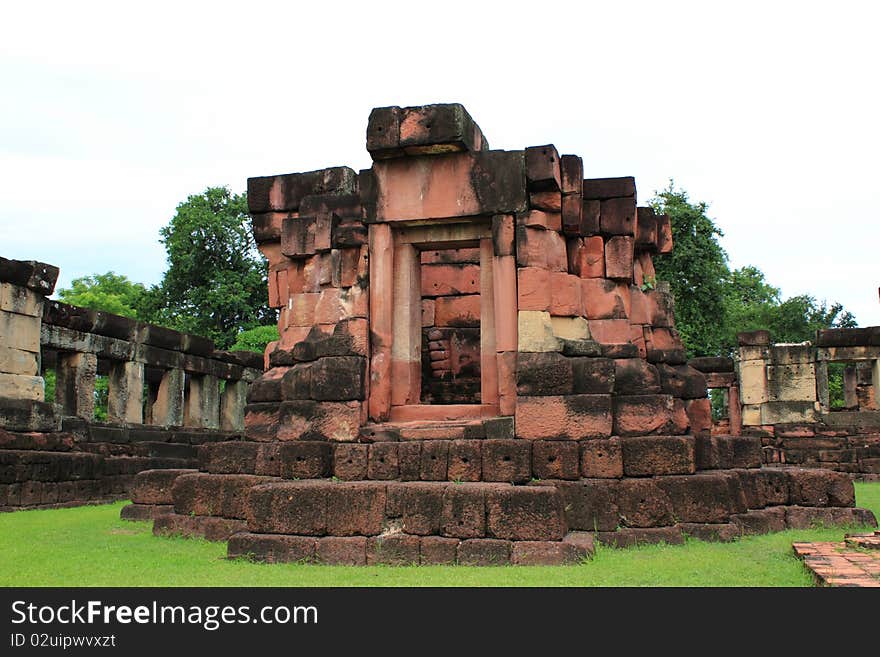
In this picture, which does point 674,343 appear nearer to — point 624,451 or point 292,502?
point 624,451

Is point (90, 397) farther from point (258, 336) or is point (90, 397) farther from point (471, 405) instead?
point (258, 336)

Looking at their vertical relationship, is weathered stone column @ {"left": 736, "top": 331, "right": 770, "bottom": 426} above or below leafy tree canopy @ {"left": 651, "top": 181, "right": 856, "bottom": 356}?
below

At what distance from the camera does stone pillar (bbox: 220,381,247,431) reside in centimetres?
2205

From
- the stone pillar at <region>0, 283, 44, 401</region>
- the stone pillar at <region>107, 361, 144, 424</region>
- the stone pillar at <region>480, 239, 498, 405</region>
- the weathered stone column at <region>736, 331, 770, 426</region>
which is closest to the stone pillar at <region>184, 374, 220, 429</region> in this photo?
the stone pillar at <region>107, 361, 144, 424</region>

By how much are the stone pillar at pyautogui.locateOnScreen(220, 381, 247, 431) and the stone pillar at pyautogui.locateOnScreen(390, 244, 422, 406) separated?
13.6 metres

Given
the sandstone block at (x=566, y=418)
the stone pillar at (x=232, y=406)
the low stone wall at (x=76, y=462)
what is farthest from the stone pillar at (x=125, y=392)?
the sandstone block at (x=566, y=418)

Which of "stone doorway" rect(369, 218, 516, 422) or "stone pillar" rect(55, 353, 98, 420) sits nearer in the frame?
"stone doorway" rect(369, 218, 516, 422)

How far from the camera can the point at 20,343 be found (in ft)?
44.4

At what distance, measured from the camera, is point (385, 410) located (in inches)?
357

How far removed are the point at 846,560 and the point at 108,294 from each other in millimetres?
37537

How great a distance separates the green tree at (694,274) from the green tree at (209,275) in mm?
15622

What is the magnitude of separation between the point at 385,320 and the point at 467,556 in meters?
3.18

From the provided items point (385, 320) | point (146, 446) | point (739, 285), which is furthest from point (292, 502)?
point (739, 285)

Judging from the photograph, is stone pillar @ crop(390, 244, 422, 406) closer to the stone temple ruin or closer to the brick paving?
the stone temple ruin
